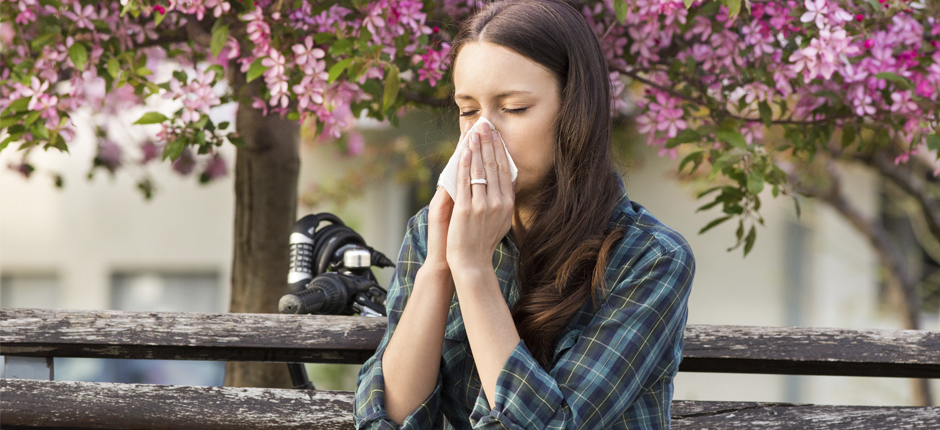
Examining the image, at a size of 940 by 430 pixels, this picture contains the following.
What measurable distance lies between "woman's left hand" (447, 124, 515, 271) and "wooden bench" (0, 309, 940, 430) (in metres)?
0.56

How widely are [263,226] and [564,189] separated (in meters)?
1.42

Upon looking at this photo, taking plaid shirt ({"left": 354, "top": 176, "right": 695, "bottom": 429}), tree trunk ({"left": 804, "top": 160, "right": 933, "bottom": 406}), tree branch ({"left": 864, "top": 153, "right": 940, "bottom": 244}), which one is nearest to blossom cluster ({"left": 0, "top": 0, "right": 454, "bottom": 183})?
plaid shirt ({"left": 354, "top": 176, "right": 695, "bottom": 429})

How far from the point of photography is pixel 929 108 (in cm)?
197

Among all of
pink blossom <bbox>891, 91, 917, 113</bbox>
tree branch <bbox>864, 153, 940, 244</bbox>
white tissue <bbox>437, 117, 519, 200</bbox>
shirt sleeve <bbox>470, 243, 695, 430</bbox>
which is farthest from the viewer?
tree branch <bbox>864, 153, 940, 244</bbox>

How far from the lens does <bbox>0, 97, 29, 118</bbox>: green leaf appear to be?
1934 millimetres

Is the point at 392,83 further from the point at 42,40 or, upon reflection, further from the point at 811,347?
the point at 811,347

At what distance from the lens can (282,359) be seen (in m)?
1.87

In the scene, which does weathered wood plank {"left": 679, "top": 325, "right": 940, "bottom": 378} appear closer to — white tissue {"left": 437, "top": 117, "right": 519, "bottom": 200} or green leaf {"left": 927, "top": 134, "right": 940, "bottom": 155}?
green leaf {"left": 927, "top": 134, "right": 940, "bottom": 155}

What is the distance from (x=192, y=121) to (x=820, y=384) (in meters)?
5.85

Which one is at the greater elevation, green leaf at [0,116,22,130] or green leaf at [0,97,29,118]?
green leaf at [0,97,29,118]

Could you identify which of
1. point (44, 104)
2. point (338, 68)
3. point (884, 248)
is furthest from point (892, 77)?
point (884, 248)

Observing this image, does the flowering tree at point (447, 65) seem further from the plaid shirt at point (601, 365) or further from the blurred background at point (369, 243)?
the blurred background at point (369, 243)

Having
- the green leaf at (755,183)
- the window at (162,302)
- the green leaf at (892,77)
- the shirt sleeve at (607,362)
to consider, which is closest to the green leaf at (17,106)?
the shirt sleeve at (607,362)

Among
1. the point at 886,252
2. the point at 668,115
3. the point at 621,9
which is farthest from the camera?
the point at 886,252
